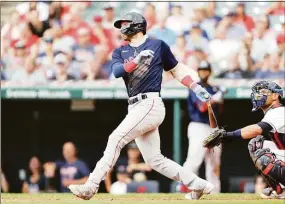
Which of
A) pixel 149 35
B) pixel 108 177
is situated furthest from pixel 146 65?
pixel 149 35

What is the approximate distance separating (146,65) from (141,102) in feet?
1.19

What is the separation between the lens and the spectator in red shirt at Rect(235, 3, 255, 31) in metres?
14.8

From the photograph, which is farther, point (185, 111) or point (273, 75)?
point (185, 111)

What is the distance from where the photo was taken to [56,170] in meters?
14.7

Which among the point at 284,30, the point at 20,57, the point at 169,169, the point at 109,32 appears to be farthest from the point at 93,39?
the point at 169,169

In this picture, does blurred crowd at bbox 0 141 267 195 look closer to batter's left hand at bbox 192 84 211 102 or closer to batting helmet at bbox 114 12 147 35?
batter's left hand at bbox 192 84 211 102

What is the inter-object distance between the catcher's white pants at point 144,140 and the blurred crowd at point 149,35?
18.6 ft

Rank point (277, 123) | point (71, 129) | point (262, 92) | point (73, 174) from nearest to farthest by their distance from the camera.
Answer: point (277, 123) → point (262, 92) → point (73, 174) → point (71, 129)

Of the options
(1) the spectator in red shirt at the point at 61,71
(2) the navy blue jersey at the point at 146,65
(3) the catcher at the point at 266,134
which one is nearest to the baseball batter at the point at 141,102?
(2) the navy blue jersey at the point at 146,65

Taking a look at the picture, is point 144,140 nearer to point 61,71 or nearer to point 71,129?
point 61,71

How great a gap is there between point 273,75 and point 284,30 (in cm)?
96

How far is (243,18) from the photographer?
1491 cm

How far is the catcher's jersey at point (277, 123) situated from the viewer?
8500mm

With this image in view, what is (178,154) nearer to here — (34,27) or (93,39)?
(93,39)
